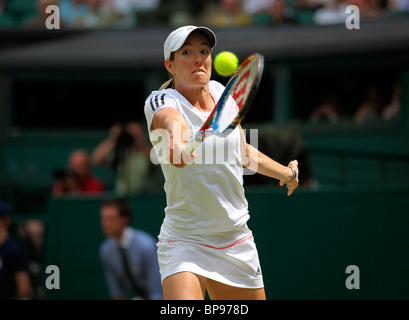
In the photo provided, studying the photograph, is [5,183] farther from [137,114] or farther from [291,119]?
[291,119]

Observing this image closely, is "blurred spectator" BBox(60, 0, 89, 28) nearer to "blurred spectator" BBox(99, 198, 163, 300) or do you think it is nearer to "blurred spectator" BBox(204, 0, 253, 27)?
"blurred spectator" BBox(204, 0, 253, 27)

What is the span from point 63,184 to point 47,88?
10.7ft

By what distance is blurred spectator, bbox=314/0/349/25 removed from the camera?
379 inches

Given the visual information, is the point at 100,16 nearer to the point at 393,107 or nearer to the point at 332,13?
the point at 332,13

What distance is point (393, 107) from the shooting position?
9.49m

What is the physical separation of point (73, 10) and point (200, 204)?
25.7 feet

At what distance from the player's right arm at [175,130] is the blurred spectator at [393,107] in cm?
616

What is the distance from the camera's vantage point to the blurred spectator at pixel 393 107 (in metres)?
9.38

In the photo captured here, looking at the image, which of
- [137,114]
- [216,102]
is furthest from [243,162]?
[137,114]

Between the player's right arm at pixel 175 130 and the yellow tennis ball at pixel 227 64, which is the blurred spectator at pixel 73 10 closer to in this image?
the yellow tennis ball at pixel 227 64

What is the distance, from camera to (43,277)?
783 centimetres

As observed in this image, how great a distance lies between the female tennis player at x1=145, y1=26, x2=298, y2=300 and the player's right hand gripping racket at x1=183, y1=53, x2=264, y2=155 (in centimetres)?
12

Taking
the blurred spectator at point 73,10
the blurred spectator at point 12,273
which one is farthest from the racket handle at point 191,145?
the blurred spectator at point 73,10

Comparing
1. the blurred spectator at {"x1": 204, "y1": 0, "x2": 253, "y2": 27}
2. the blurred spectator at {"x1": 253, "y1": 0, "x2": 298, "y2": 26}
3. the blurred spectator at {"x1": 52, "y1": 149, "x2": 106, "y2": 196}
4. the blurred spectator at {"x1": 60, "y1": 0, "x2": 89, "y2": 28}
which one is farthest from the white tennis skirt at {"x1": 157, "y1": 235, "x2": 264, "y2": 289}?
the blurred spectator at {"x1": 60, "y1": 0, "x2": 89, "y2": 28}
